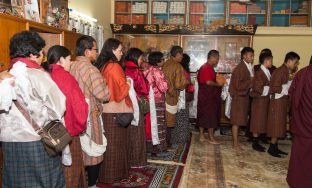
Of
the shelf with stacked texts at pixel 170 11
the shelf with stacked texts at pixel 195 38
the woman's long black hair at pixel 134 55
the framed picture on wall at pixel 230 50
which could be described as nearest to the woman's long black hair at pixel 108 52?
the woman's long black hair at pixel 134 55

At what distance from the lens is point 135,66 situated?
3578 millimetres

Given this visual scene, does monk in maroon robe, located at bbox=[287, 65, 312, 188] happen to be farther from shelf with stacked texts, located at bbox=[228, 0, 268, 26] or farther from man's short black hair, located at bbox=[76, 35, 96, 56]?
shelf with stacked texts, located at bbox=[228, 0, 268, 26]

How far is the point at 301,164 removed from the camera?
296 cm

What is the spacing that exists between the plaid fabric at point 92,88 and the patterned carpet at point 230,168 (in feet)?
3.58

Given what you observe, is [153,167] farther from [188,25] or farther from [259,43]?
[259,43]

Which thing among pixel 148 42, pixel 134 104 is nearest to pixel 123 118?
pixel 134 104

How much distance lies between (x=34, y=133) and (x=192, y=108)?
13.0ft

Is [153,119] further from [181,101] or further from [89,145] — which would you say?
[89,145]

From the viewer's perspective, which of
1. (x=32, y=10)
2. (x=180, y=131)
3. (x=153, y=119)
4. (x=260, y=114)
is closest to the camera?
(x=32, y=10)

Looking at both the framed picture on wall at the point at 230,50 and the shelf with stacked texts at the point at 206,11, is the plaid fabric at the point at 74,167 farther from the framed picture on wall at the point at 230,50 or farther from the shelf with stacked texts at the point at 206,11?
the shelf with stacked texts at the point at 206,11

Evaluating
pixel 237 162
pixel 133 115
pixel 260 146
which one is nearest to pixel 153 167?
pixel 133 115

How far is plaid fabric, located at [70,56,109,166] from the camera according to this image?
107 inches

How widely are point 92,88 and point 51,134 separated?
835 mm

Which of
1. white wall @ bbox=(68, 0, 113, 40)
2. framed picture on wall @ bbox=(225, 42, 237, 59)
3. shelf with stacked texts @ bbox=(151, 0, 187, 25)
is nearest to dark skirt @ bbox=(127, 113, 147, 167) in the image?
white wall @ bbox=(68, 0, 113, 40)
